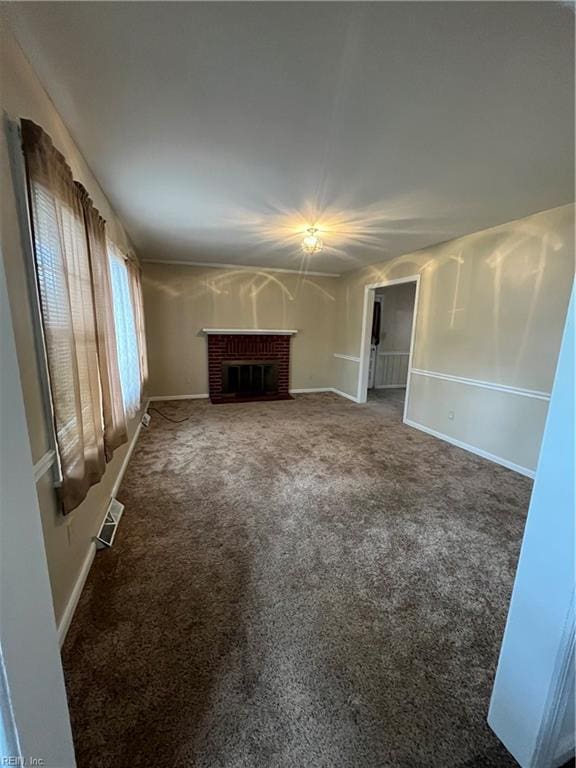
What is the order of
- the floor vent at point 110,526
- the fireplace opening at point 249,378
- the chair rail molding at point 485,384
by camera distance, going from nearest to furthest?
1. the floor vent at point 110,526
2. the chair rail molding at point 485,384
3. the fireplace opening at point 249,378

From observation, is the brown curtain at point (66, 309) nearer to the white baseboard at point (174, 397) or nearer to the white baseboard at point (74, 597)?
the white baseboard at point (74, 597)

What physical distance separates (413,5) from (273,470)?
2.85 m

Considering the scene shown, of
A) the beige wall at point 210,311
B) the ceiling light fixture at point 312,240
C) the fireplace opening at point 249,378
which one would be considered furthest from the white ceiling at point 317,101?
the fireplace opening at point 249,378

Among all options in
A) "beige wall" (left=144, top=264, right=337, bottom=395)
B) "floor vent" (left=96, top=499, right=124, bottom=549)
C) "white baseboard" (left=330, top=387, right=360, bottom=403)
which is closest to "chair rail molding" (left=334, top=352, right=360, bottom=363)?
"beige wall" (left=144, top=264, right=337, bottom=395)

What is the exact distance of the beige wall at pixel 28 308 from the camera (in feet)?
3.64

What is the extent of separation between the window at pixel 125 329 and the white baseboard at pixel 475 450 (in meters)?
3.51

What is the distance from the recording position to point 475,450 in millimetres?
3402

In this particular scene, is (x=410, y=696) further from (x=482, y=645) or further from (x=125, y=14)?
(x=125, y=14)

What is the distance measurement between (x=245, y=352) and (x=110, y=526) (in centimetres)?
392

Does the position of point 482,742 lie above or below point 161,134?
Result: below

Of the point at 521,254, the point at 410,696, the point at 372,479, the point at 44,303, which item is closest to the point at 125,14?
the point at 44,303

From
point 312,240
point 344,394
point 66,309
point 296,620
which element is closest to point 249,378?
point 344,394

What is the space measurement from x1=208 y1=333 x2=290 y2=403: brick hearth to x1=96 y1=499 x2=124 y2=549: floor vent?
3.17 m

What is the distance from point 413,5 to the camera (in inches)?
38.1
